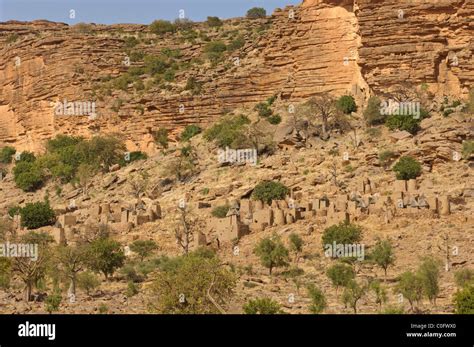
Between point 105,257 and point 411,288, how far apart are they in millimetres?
12301

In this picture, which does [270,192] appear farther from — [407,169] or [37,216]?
[37,216]

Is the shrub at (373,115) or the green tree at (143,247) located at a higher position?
the shrub at (373,115)

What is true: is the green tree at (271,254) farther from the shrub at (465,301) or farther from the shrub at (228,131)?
the shrub at (228,131)

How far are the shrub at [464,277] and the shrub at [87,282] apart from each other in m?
11.3

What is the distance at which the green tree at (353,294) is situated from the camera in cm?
3350

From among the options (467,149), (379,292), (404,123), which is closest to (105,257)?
(379,292)

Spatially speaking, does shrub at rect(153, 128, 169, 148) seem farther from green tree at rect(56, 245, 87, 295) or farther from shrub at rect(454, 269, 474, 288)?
shrub at rect(454, 269, 474, 288)

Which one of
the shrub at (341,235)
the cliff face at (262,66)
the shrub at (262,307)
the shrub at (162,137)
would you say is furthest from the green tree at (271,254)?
the shrub at (162,137)

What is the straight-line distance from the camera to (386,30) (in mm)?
61750

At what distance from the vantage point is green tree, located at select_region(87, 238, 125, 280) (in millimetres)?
41906

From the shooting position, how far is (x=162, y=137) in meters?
67.2

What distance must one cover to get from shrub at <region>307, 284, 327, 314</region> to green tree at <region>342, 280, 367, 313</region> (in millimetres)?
597
